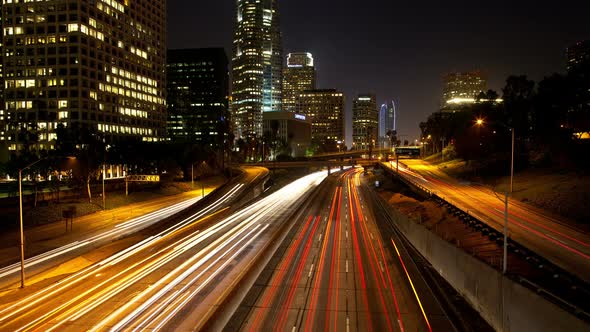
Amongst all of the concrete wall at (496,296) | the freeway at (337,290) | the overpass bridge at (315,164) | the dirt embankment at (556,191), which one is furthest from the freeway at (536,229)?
the overpass bridge at (315,164)

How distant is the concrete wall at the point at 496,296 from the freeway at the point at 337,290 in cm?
222

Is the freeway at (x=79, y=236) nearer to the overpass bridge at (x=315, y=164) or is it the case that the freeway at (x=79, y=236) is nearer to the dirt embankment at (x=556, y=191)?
the dirt embankment at (x=556, y=191)

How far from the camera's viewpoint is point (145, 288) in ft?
81.8

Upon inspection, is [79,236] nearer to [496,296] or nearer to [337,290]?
[337,290]

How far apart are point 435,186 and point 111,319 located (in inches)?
2490

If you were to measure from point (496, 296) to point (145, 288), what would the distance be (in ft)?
68.6

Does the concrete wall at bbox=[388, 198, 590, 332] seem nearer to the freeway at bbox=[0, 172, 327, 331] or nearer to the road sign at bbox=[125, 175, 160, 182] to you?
the freeway at bbox=[0, 172, 327, 331]

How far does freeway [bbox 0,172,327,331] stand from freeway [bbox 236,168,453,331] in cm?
301

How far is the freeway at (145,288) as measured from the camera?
2022 centimetres

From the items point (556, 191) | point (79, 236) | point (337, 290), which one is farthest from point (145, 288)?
point (556, 191)

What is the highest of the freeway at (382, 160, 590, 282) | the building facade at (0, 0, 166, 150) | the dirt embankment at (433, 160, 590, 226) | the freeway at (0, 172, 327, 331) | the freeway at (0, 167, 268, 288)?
the building facade at (0, 0, 166, 150)

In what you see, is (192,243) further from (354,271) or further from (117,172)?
(117,172)

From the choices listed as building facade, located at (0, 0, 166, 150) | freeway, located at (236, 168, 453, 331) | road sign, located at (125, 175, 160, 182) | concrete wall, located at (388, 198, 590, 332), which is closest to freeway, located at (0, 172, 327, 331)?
freeway, located at (236, 168, 453, 331)

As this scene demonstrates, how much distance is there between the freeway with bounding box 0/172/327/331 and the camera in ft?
66.3
